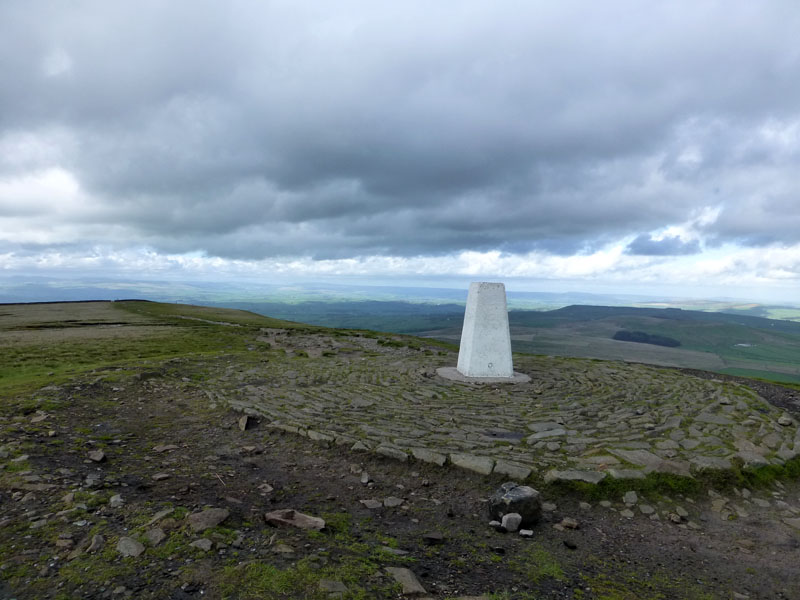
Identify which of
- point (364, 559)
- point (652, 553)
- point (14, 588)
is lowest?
point (652, 553)

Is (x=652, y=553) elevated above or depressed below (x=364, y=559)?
below

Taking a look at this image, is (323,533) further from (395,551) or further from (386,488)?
(386,488)

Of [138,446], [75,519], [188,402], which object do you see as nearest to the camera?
[75,519]

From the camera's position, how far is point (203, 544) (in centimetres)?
496

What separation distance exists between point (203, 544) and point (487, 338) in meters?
14.1

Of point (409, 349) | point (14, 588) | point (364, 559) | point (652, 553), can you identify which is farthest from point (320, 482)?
point (409, 349)

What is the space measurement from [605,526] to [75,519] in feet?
25.2

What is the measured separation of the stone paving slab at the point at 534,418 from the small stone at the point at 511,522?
160 cm

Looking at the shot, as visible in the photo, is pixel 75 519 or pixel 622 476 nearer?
pixel 75 519

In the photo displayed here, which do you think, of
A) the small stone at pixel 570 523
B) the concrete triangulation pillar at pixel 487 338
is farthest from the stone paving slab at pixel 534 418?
the concrete triangulation pillar at pixel 487 338

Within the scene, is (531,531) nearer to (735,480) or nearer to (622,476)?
(622,476)

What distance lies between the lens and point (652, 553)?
5.91m

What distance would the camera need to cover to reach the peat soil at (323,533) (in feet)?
14.6

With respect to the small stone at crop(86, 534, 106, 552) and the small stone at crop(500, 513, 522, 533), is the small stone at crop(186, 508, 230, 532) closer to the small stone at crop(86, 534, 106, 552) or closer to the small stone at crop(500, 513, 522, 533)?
the small stone at crop(86, 534, 106, 552)
